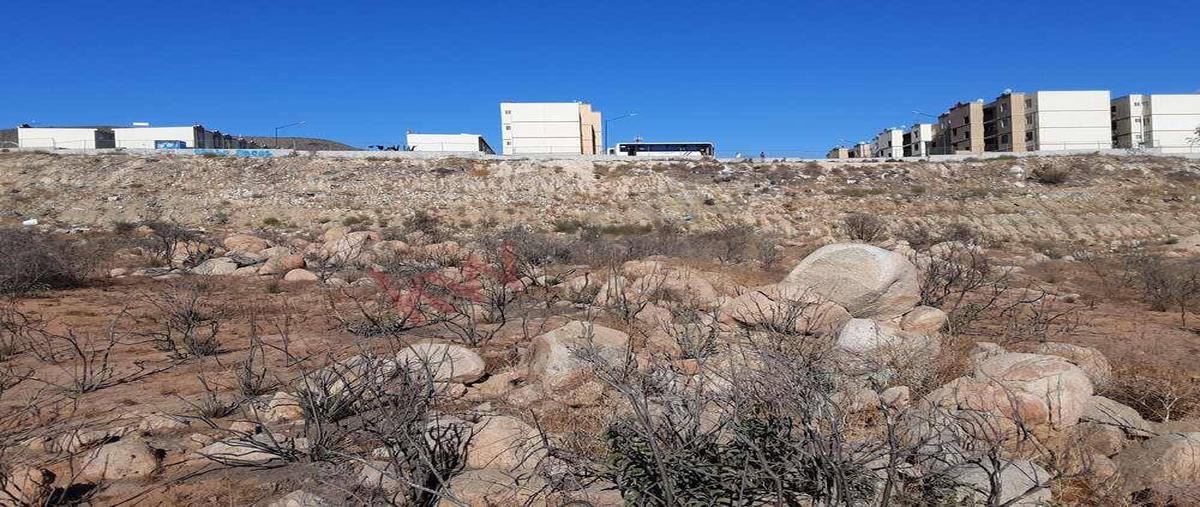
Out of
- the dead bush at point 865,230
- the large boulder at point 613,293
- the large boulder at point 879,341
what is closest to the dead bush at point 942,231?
the dead bush at point 865,230

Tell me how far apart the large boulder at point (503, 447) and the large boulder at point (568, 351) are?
1079mm

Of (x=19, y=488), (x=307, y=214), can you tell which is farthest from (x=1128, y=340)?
(x=307, y=214)

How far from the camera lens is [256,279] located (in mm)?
12828

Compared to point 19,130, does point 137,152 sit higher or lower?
lower

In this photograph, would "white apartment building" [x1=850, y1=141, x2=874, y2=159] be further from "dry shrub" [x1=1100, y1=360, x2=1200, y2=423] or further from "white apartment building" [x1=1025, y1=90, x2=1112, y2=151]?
"dry shrub" [x1=1100, y1=360, x2=1200, y2=423]

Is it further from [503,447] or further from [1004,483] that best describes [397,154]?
[1004,483]

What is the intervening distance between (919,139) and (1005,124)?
9.49 m

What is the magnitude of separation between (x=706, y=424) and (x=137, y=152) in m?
42.3

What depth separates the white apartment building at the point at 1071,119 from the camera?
51.9 meters

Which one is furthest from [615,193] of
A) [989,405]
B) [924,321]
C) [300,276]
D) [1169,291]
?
[989,405]

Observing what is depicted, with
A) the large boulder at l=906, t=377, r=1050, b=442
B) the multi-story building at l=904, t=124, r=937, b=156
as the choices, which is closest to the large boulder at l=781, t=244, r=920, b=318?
the large boulder at l=906, t=377, r=1050, b=442

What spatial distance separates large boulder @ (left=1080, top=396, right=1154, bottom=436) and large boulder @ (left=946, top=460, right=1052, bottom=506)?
116cm

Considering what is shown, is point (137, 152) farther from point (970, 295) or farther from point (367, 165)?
point (970, 295)

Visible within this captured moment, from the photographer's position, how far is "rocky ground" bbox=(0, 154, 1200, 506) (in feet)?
11.2
